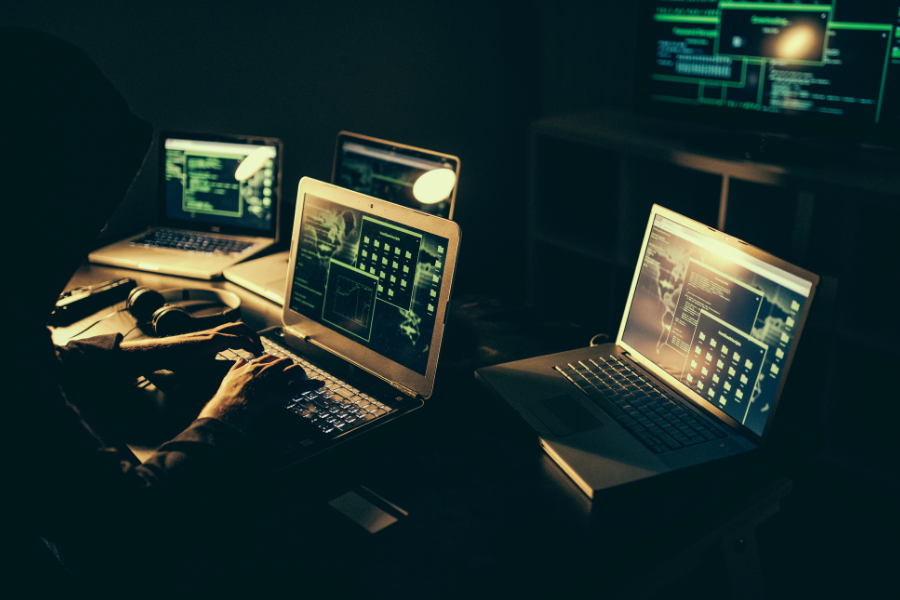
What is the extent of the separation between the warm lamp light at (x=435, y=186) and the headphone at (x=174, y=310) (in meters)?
0.54

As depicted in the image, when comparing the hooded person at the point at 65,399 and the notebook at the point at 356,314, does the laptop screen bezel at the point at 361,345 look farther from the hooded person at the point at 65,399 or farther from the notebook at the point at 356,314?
the hooded person at the point at 65,399

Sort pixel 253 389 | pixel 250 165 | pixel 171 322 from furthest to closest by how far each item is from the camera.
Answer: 1. pixel 250 165
2. pixel 171 322
3. pixel 253 389

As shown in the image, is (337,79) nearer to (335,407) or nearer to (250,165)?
(250,165)

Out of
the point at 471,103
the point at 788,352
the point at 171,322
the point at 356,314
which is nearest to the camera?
the point at 788,352

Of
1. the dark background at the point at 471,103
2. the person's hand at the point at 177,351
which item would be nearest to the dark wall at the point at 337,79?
the dark background at the point at 471,103

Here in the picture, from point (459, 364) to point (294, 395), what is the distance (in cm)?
38

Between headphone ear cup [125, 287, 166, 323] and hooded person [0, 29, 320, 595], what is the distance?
2.20 ft

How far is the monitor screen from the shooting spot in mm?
2133

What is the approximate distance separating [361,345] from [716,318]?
0.67 m

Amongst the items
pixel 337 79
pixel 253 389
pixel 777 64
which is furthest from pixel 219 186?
pixel 777 64

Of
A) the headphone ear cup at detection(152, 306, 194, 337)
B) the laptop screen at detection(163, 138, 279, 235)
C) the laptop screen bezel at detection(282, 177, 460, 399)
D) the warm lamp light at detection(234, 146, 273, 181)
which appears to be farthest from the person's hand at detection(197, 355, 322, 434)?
the laptop screen at detection(163, 138, 279, 235)

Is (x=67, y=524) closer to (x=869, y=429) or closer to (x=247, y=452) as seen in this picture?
(x=247, y=452)

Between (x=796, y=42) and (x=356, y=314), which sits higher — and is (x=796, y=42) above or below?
above

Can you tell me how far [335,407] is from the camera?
1257mm
